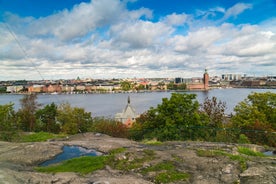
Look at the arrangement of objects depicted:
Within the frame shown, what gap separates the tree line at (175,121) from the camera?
13352 millimetres

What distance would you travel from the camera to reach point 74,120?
26.8 meters

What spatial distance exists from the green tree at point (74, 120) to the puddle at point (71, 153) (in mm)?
15887

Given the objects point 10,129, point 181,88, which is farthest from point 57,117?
point 181,88

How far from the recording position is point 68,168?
7117 mm

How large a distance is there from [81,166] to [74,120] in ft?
66.5

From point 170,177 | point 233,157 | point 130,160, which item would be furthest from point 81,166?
point 233,157

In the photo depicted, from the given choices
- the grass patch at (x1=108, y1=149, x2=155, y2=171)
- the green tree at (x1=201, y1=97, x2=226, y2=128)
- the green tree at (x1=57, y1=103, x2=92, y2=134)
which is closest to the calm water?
the green tree at (x1=57, y1=103, x2=92, y2=134)

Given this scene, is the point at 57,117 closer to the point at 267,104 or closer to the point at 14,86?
the point at 267,104

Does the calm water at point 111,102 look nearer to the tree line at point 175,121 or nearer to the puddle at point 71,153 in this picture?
the tree line at point 175,121

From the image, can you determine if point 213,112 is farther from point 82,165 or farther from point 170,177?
point 82,165

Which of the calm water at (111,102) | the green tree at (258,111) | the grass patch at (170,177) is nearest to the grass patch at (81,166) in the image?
the grass patch at (170,177)

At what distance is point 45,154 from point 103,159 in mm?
2491

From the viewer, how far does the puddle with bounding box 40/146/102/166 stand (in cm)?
846

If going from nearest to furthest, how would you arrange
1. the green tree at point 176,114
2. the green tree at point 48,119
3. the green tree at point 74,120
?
the green tree at point 176,114 < the green tree at point 74,120 < the green tree at point 48,119
